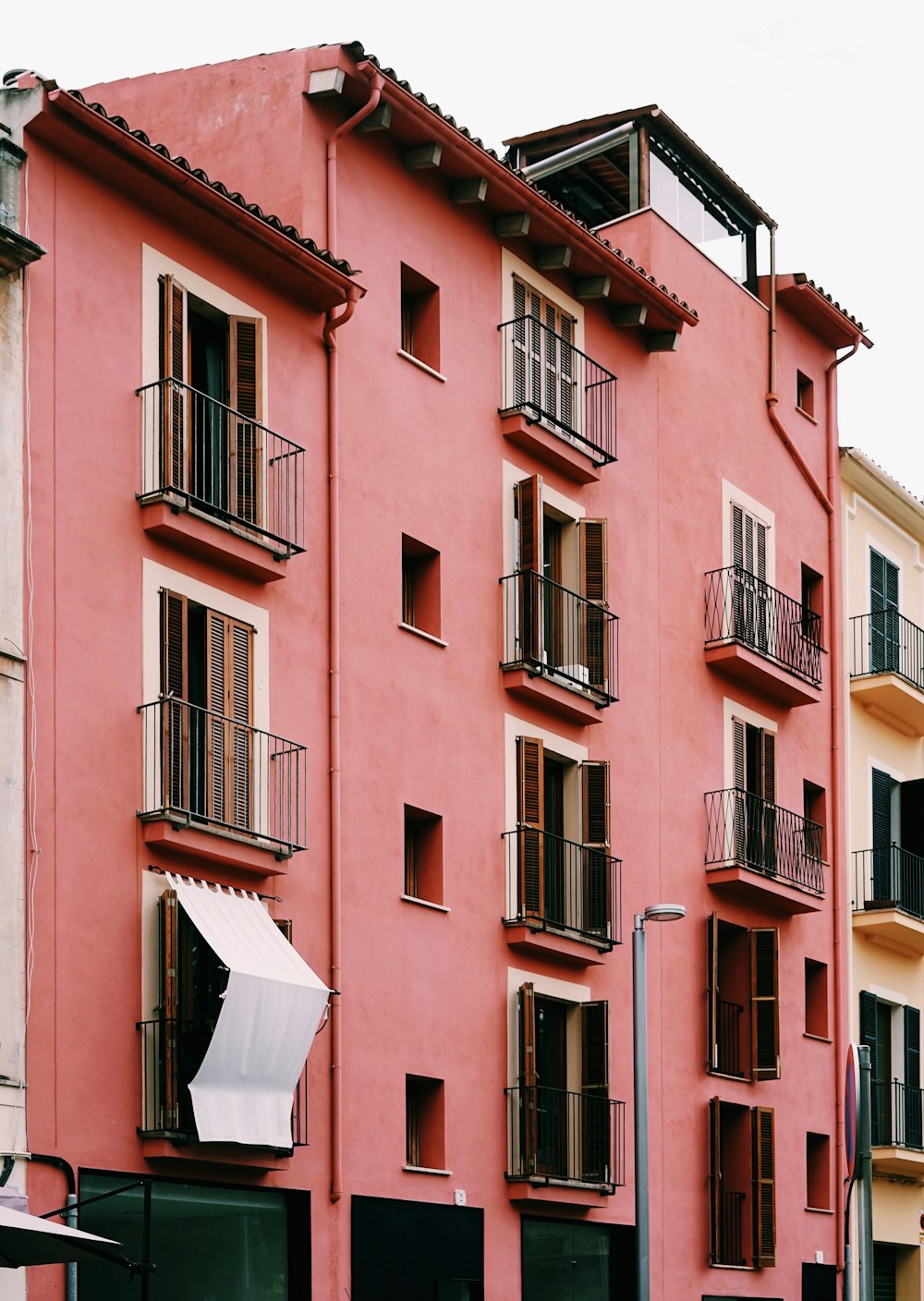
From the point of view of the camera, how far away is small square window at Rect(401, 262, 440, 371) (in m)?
30.5

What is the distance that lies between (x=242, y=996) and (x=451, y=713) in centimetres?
671

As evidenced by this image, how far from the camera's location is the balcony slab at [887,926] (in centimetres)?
3819

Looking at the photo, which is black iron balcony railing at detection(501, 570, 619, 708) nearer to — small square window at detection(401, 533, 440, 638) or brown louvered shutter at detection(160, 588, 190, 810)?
small square window at detection(401, 533, 440, 638)

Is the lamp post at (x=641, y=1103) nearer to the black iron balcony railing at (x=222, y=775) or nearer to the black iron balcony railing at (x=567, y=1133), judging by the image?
the black iron balcony railing at (x=567, y=1133)

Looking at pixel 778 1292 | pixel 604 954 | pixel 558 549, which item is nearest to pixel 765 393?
pixel 558 549

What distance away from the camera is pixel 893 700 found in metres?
40.2

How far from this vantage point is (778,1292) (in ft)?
113

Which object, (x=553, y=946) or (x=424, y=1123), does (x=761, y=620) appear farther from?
(x=424, y=1123)

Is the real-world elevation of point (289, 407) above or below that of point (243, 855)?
above

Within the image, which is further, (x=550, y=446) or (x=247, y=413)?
(x=550, y=446)

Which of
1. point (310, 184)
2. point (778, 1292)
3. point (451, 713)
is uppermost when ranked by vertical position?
point (310, 184)

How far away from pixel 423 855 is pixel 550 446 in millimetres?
6223

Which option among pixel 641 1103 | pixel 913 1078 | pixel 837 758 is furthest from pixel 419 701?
pixel 913 1078

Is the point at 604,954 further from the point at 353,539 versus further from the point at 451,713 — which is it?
the point at 353,539
